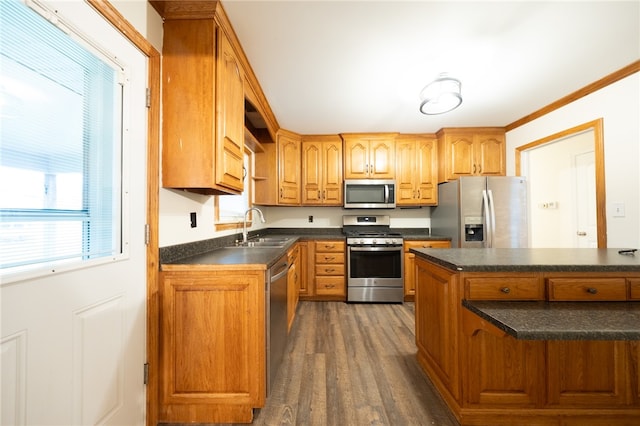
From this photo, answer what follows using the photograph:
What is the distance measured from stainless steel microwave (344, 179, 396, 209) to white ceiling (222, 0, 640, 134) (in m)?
1.13

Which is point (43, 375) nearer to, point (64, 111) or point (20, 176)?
point (20, 176)

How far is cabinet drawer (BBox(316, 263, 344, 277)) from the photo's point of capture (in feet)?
11.0

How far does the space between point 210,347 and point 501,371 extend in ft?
5.28

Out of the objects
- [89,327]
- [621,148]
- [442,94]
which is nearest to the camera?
[89,327]

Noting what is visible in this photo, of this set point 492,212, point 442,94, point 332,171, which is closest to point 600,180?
point 492,212

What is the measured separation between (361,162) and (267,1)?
8.03ft

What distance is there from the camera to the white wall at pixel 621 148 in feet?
6.67

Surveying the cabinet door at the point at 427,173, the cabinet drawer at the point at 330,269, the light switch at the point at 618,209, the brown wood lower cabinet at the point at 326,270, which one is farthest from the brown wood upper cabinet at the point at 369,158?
the light switch at the point at 618,209

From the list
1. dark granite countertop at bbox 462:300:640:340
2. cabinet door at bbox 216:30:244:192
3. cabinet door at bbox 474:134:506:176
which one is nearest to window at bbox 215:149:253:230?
cabinet door at bbox 216:30:244:192

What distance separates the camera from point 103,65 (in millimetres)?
1077

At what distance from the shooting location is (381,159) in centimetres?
360

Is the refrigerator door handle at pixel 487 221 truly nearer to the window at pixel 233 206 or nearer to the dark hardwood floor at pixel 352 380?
the dark hardwood floor at pixel 352 380

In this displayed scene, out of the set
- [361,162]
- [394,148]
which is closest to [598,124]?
[394,148]

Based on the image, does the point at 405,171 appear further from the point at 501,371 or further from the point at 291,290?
the point at 501,371
